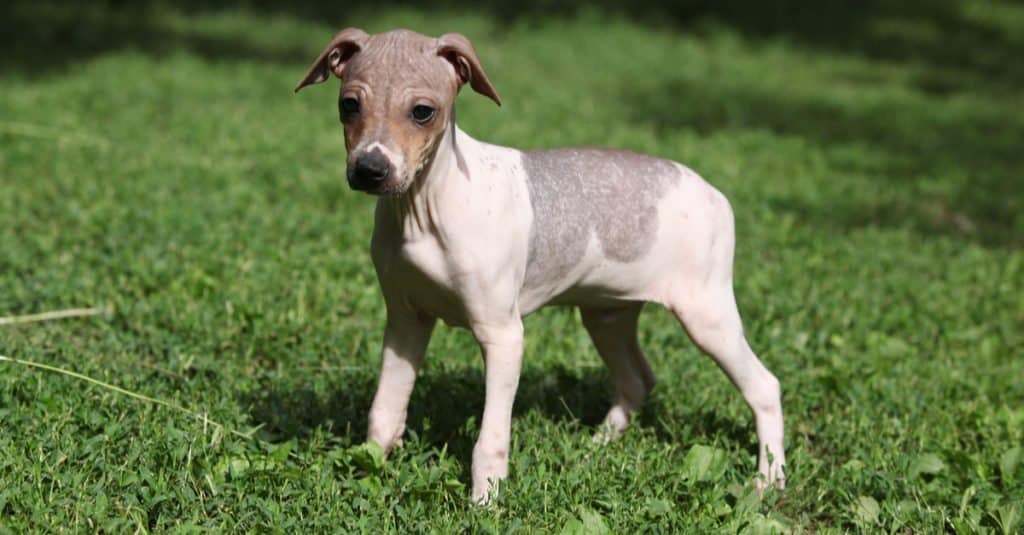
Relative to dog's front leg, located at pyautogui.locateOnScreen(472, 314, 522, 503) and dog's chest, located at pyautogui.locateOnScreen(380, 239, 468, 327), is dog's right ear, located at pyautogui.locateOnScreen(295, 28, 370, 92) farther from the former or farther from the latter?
dog's front leg, located at pyautogui.locateOnScreen(472, 314, 522, 503)

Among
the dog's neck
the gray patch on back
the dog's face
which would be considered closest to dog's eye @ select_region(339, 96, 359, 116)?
the dog's face

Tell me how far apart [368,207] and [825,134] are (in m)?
5.22

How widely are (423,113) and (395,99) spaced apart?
0.10 metres

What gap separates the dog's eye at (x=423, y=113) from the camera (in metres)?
3.62

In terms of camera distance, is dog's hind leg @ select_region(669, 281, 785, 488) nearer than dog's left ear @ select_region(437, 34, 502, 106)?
No

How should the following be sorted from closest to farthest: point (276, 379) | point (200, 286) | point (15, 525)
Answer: point (15, 525), point (276, 379), point (200, 286)

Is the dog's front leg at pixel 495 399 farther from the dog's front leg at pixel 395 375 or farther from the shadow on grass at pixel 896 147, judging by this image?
the shadow on grass at pixel 896 147

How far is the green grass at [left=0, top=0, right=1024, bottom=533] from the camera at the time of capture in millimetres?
4078

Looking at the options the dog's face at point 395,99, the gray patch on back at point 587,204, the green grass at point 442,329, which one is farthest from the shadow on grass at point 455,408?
the dog's face at point 395,99

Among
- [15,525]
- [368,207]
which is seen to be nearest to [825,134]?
[368,207]

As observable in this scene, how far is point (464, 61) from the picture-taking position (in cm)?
379

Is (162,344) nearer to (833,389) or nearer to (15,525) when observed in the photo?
(15,525)

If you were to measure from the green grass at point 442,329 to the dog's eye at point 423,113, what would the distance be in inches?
50.1

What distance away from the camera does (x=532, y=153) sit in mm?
4336
